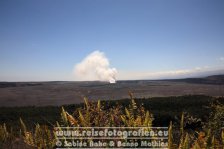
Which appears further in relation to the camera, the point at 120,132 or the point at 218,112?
the point at 218,112

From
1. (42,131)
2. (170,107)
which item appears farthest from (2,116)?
(42,131)

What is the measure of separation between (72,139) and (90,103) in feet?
2.00

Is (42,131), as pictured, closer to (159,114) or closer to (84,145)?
(84,145)

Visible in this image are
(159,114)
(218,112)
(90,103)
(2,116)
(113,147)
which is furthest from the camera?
(2,116)

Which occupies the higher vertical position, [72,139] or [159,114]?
[72,139]

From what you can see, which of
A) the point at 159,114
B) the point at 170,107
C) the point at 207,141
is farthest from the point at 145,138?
the point at 170,107

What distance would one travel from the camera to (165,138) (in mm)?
3479

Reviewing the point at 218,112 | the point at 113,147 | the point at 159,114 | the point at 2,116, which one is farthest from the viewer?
the point at 2,116

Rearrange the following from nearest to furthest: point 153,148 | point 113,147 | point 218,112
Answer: point 153,148 < point 113,147 < point 218,112

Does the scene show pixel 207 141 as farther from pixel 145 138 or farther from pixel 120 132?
pixel 120 132

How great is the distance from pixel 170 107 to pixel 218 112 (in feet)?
67.3

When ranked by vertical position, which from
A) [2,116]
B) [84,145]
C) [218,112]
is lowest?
[2,116]

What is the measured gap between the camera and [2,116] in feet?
74.9

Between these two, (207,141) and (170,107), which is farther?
(170,107)
